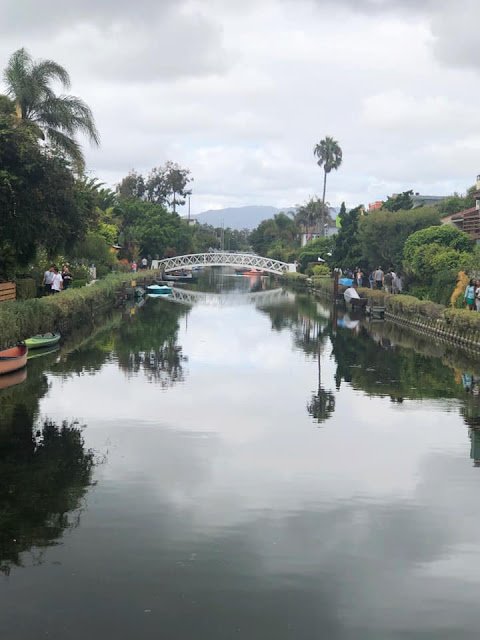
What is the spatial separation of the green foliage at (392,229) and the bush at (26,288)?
25.5 metres

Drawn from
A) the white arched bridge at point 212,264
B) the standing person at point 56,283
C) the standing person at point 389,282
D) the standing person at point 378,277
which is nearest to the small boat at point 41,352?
the standing person at point 56,283

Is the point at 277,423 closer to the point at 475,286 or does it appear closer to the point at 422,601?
the point at 422,601

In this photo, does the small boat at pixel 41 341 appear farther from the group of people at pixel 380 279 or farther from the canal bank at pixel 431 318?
the group of people at pixel 380 279

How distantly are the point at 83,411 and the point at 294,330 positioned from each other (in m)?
23.4

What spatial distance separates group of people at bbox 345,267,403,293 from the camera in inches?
2067

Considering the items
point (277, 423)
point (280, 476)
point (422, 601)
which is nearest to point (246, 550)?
point (422, 601)

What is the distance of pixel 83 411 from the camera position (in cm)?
1772

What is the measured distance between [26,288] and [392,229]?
88.1ft

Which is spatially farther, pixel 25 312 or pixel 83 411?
pixel 25 312

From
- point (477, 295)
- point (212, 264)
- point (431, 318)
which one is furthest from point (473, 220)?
point (212, 264)

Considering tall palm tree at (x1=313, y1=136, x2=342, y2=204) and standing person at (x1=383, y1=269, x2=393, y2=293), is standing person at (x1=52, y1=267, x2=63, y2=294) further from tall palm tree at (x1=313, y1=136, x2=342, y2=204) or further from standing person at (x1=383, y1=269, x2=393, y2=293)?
tall palm tree at (x1=313, y1=136, x2=342, y2=204)

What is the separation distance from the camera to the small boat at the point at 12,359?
2172 cm

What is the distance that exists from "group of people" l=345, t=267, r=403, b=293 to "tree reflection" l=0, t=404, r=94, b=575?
3866 cm

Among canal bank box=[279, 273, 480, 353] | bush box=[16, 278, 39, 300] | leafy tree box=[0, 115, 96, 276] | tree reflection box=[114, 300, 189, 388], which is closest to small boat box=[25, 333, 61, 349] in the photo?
tree reflection box=[114, 300, 189, 388]
